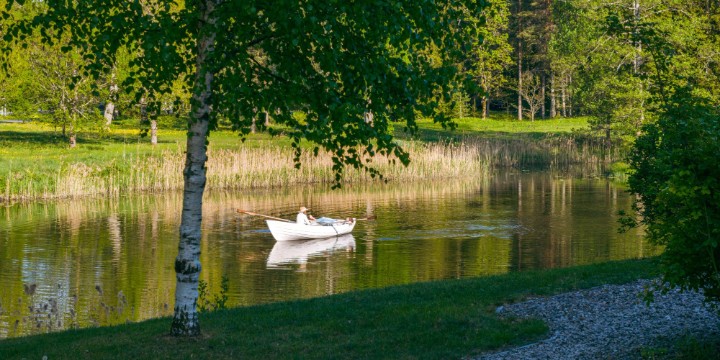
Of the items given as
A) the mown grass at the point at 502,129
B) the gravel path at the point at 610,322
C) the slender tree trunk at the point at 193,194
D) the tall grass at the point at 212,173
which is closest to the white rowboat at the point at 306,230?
the tall grass at the point at 212,173

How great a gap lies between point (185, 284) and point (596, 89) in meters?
42.2

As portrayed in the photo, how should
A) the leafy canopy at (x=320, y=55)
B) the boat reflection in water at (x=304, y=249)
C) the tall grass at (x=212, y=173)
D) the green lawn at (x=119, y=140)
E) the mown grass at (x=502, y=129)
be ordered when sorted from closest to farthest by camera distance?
the leafy canopy at (x=320, y=55) → the boat reflection in water at (x=304, y=249) → the tall grass at (x=212, y=173) → the green lawn at (x=119, y=140) → the mown grass at (x=502, y=129)

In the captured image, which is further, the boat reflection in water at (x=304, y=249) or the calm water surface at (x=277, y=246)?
the boat reflection in water at (x=304, y=249)

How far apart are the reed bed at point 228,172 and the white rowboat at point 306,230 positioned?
401 inches

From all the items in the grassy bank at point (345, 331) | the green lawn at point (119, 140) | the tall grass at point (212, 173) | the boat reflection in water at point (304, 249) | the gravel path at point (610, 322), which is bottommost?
the boat reflection in water at point (304, 249)

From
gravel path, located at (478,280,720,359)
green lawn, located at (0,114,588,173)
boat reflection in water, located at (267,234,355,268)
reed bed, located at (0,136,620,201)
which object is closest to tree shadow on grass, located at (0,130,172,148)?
green lawn, located at (0,114,588,173)

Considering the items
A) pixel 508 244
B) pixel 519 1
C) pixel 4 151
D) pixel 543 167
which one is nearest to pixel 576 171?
pixel 543 167

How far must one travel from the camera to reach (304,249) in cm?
2873

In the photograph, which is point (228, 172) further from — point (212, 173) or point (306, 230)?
point (306, 230)

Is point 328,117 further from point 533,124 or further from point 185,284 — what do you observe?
point 533,124

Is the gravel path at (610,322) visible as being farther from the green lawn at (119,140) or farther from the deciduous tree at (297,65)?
the green lawn at (119,140)

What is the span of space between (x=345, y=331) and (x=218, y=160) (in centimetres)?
3082

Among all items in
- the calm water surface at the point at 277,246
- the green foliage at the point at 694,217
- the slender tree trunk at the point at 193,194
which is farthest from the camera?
the calm water surface at the point at 277,246

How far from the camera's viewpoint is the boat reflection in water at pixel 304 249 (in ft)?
85.8
